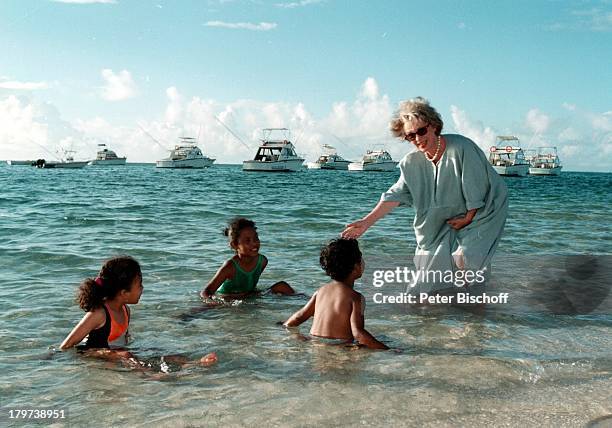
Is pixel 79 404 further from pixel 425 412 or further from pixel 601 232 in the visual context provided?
pixel 601 232

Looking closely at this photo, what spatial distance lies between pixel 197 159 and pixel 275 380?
83651 mm

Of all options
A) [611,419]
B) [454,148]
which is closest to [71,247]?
[454,148]

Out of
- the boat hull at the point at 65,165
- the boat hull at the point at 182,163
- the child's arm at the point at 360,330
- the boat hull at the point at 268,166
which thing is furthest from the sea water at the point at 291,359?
the boat hull at the point at 65,165

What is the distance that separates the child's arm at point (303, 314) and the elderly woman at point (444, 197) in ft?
2.03

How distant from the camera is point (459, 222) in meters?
4.82

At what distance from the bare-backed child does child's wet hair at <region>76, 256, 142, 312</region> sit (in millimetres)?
1386

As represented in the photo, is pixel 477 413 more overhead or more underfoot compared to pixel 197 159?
more underfoot

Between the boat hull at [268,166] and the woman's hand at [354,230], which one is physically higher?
the boat hull at [268,166]

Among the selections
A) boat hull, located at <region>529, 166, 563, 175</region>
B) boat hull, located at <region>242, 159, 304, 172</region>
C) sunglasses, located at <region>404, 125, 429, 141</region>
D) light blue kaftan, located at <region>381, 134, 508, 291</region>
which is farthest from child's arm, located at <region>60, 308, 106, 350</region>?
boat hull, located at <region>529, 166, 563, 175</region>

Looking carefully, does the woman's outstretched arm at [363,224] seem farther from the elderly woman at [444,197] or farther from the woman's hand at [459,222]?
the woman's hand at [459,222]

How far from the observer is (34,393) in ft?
12.2

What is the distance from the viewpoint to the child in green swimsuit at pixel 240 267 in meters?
6.32

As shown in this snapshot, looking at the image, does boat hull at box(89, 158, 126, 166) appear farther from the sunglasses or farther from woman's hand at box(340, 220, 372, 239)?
the sunglasses

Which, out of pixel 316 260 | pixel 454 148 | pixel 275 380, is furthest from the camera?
pixel 316 260
